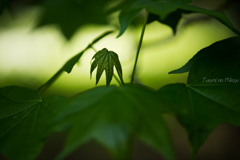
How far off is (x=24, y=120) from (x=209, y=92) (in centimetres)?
43

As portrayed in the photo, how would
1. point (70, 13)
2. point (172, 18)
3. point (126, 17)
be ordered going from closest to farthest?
point (126, 17) < point (172, 18) < point (70, 13)

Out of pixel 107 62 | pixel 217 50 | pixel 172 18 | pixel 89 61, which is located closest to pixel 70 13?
pixel 172 18

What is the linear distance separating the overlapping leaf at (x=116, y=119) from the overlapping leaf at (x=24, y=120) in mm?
110

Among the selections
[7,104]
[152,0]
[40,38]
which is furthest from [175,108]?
[40,38]

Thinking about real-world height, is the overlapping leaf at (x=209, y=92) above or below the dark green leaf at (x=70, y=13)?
below

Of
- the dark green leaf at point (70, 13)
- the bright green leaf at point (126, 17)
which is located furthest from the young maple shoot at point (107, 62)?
the dark green leaf at point (70, 13)

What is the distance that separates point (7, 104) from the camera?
0.49 metres

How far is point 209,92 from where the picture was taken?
0.44 meters

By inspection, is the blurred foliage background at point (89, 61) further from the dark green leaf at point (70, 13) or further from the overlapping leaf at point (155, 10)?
the overlapping leaf at point (155, 10)

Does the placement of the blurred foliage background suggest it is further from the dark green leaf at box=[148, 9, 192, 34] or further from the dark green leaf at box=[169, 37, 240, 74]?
the dark green leaf at box=[169, 37, 240, 74]

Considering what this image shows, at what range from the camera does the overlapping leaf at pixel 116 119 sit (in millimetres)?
267

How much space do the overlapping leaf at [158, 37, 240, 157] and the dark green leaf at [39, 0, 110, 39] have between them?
61 centimetres

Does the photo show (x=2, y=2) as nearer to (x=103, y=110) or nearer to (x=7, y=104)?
(x=7, y=104)

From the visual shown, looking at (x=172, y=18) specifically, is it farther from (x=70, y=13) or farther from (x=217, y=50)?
(x=70, y=13)
